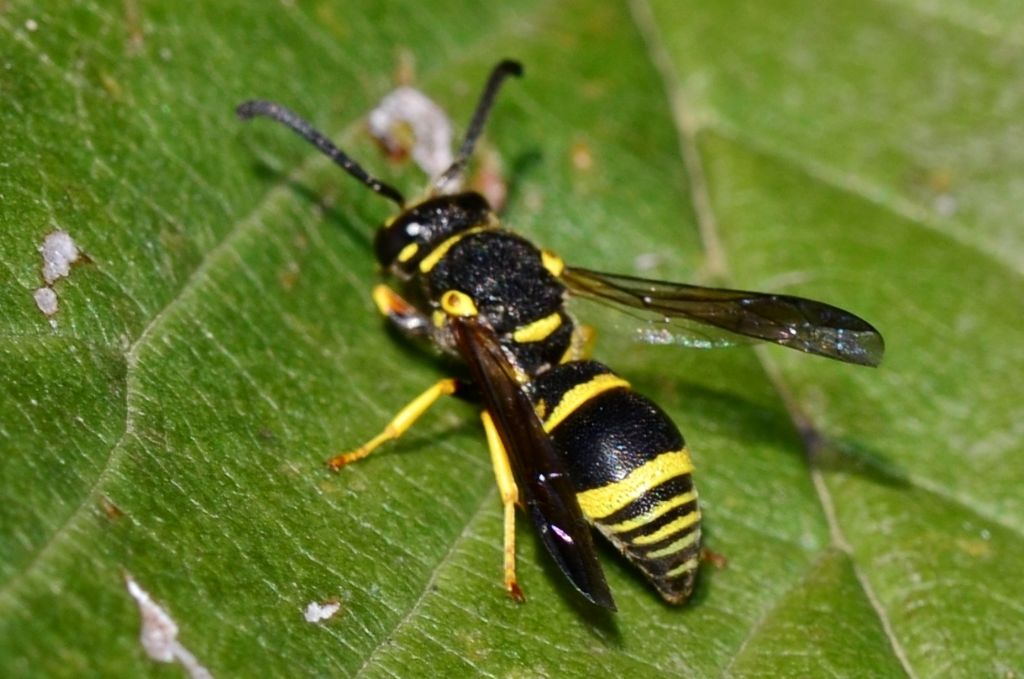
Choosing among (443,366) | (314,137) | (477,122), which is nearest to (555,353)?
(443,366)

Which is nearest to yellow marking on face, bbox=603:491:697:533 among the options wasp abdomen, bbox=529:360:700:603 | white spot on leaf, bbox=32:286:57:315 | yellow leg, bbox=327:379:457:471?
wasp abdomen, bbox=529:360:700:603

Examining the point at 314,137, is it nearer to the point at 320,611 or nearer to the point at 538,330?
the point at 538,330

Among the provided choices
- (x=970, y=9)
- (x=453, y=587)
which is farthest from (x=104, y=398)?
(x=970, y=9)

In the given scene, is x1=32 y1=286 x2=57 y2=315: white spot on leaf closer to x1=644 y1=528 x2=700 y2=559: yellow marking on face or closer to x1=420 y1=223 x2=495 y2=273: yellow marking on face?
x1=420 y1=223 x2=495 y2=273: yellow marking on face

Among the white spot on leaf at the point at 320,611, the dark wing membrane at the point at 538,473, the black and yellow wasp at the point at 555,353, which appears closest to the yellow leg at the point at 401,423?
the black and yellow wasp at the point at 555,353

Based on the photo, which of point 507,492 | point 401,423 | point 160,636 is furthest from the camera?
point 401,423
